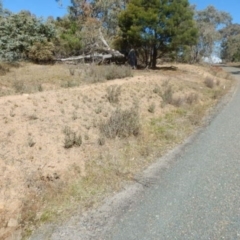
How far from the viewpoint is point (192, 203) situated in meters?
4.13

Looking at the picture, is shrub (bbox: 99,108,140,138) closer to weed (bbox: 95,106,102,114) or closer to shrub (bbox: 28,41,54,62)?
weed (bbox: 95,106,102,114)

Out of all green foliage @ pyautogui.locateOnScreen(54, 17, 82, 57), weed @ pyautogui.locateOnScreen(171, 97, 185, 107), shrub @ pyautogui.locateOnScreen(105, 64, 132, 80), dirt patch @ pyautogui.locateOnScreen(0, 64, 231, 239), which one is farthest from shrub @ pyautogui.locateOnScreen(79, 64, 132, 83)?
green foliage @ pyautogui.locateOnScreen(54, 17, 82, 57)

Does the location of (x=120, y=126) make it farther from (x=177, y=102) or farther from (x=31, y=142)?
(x=177, y=102)

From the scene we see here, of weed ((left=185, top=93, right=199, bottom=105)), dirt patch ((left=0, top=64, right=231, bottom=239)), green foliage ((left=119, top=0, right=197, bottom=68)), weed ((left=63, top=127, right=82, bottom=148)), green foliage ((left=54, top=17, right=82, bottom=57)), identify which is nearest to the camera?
dirt patch ((left=0, top=64, right=231, bottom=239))

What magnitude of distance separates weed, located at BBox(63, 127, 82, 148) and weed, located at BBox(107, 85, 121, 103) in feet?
10.2

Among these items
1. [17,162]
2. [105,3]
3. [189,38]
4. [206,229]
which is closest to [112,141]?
[17,162]

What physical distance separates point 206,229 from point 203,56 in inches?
1856

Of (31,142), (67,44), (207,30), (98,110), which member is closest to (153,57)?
(67,44)

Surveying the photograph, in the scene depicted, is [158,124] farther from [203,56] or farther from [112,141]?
[203,56]

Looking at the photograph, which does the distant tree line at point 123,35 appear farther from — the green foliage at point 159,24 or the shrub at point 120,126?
the shrub at point 120,126

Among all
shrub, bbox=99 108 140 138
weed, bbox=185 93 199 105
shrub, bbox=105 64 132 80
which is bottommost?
weed, bbox=185 93 199 105

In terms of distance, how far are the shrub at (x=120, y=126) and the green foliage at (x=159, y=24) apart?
40.9 ft

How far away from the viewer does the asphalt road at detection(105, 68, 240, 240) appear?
138 inches

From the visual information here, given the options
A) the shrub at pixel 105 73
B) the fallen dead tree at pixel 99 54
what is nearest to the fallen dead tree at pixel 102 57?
the fallen dead tree at pixel 99 54
